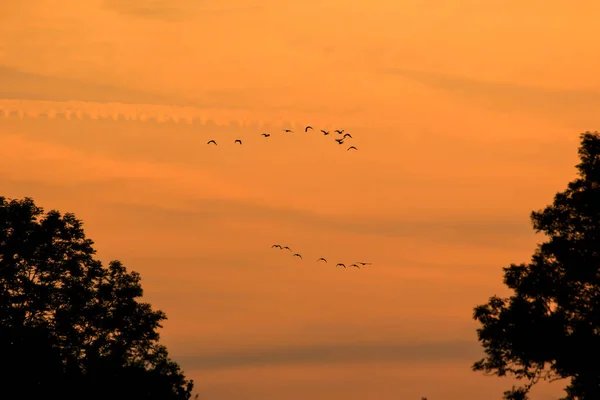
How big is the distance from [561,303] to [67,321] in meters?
42.0

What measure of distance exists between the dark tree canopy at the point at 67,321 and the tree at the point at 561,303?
32673 millimetres

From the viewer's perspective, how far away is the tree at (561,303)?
230 ft

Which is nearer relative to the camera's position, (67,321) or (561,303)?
(561,303)

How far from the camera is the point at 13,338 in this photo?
83.1m

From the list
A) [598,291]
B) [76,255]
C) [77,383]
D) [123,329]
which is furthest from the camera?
[123,329]

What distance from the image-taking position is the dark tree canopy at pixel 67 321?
8306 centimetres

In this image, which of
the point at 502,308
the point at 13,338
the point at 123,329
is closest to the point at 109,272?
the point at 123,329

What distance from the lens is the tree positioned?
230 ft

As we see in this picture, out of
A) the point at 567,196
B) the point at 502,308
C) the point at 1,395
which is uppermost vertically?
the point at 567,196

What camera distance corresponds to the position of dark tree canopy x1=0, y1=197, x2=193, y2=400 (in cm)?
8306

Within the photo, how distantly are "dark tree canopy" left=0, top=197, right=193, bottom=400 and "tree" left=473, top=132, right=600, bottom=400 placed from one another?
32.7 meters

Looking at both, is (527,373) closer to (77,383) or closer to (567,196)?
(567,196)

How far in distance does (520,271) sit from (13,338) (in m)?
37.3

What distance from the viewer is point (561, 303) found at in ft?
237
